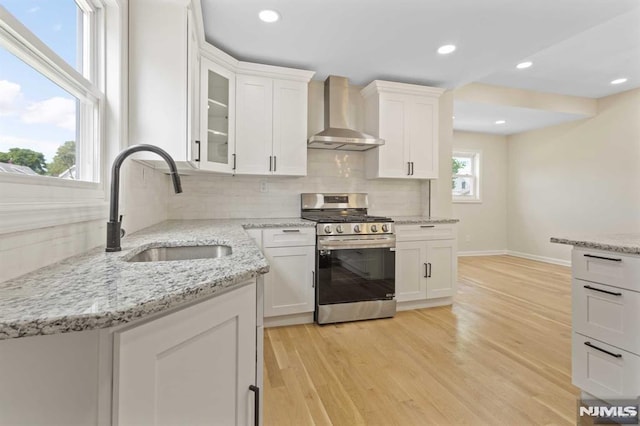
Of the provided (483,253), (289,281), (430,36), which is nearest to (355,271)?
(289,281)

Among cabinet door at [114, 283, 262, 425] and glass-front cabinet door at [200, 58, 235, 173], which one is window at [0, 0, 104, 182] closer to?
cabinet door at [114, 283, 262, 425]

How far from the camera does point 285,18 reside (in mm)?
2170

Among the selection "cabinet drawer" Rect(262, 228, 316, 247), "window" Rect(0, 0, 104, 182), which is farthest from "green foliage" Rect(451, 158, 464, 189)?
"window" Rect(0, 0, 104, 182)

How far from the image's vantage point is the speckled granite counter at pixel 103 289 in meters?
0.52

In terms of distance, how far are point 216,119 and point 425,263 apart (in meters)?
2.48

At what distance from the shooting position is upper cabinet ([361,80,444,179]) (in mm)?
3203

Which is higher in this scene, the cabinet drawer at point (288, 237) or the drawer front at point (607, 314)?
the cabinet drawer at point (288, 237)

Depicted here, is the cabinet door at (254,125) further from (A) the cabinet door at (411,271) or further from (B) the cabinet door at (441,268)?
(B) the cabinet door at (441,268)

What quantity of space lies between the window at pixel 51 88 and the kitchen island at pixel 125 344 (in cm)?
44

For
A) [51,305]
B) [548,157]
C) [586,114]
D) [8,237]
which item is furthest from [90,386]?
[548,157]

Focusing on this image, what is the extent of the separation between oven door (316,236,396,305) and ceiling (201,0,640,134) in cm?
173

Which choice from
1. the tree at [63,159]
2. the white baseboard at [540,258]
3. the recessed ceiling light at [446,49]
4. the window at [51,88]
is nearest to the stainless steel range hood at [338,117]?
the recessed ceiling light at [446,49]

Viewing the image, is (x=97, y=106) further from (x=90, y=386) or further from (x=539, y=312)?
(x=539, y=312)

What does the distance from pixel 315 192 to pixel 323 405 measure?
215cm
